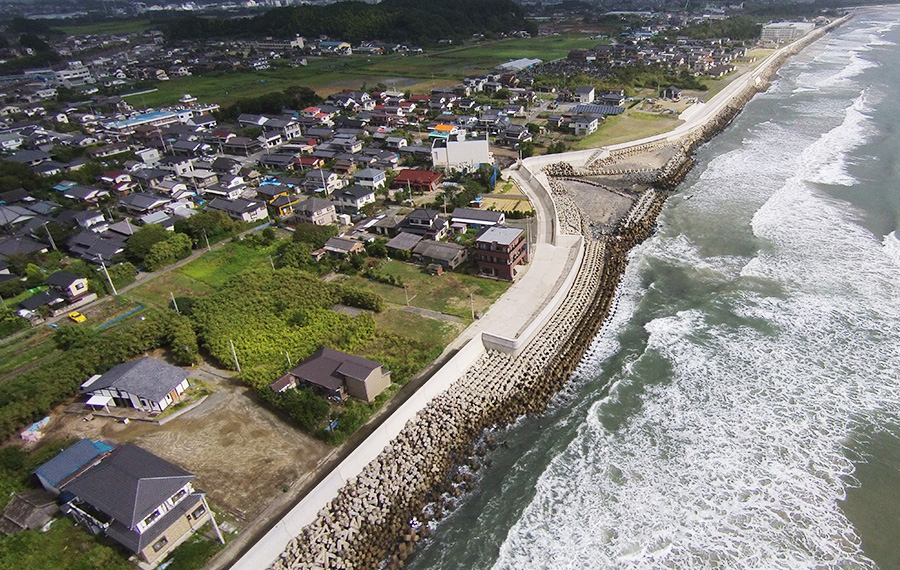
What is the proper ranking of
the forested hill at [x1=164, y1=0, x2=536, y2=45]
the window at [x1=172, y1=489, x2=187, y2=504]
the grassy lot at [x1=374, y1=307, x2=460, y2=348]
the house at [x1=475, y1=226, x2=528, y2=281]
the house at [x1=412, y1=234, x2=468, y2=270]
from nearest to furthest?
the window at [x1=172, y1=489, x2=187, y2=504] < the grassy lot at [x1=374, y1=307, x2=460, y2=348] < the house at [x1=475, y1=226, x2=528, y2=281] < the house at [x1=412, y1=234, x2=468, y2=270] < the forested hill at [x1=164, y1=0, x2=536, y2=45]

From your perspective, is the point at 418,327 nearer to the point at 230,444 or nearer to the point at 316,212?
the point at 230,444

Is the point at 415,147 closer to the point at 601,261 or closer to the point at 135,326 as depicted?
the point at 601,261

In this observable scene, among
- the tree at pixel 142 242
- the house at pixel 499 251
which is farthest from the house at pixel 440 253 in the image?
the tree at pixel 142 242

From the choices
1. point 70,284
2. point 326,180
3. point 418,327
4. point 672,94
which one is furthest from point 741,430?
point 672,94

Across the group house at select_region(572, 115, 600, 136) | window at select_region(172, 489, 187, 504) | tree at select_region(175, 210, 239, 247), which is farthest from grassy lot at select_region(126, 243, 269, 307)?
house at select_region(572, 115, 600, 136)

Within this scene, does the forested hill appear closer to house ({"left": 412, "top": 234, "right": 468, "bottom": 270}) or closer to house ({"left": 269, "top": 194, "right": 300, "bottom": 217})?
house ({"left": 269, "top": 194, "right": 300, "bottom": 217})

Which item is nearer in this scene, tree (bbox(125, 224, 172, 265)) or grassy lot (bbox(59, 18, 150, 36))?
tree (bbox(125, 224, 172, 265))
